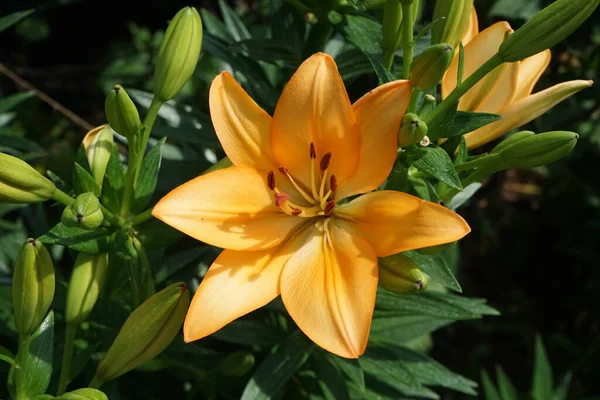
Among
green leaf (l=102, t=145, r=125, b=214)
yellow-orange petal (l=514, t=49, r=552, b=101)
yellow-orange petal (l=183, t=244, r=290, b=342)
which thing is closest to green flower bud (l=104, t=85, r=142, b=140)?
green leaf (l=102, t=145, r=125, b=214)

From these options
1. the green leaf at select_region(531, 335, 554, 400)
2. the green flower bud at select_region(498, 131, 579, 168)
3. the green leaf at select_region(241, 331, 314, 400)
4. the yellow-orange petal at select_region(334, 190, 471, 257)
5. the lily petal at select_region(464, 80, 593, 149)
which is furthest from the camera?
the green leaf at select_region(531, 335, 554, 400)

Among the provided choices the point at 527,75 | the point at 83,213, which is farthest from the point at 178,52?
the point at 527,75

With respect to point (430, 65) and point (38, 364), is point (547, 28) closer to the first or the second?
point (430, 65)

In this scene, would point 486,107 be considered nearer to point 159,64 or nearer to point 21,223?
point 159,64

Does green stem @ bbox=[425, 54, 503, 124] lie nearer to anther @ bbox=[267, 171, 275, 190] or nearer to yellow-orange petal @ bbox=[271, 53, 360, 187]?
yellow-orange petal @ bbox=[271, 53, 360, 187]

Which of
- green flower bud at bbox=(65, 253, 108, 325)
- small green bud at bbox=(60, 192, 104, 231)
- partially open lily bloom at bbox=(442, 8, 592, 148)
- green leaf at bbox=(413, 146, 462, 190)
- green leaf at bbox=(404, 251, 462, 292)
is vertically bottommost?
green flower bud at bbox=(65, 253, 108, 325)

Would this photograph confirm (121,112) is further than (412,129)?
Yes
